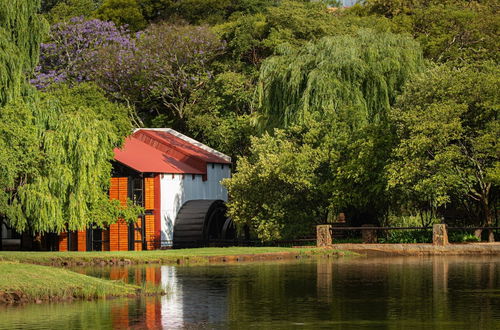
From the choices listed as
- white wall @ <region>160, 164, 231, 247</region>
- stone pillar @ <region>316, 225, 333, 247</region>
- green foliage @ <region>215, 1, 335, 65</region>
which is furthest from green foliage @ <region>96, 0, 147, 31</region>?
stone pillar @ <region>316, 225, 333, 247</region>

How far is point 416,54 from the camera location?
5772 cm

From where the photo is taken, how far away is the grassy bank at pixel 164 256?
4253 centimetres

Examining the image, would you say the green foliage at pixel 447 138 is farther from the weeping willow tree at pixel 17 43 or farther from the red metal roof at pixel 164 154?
the weeping willow tree at pixel 17 43

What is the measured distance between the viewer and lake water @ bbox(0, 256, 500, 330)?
893 inches

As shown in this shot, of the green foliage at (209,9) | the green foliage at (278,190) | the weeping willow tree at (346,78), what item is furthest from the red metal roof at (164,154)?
the green foliage at (209,9)

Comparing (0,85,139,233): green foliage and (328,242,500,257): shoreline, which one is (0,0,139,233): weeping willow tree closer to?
(0,85,139,233): green foliage

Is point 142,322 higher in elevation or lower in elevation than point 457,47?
lower

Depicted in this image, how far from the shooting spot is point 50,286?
27328 millimetres

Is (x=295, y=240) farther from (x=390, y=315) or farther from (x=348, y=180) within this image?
(x=390, y=315)

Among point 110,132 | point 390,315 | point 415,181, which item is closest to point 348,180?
point 415,181

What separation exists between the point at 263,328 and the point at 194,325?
1.73 m

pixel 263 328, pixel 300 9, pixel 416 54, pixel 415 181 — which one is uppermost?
pixel 300 9

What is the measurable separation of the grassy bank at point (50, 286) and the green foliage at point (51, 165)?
54.7 ft

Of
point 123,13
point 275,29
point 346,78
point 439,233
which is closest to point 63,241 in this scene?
point 346,78
